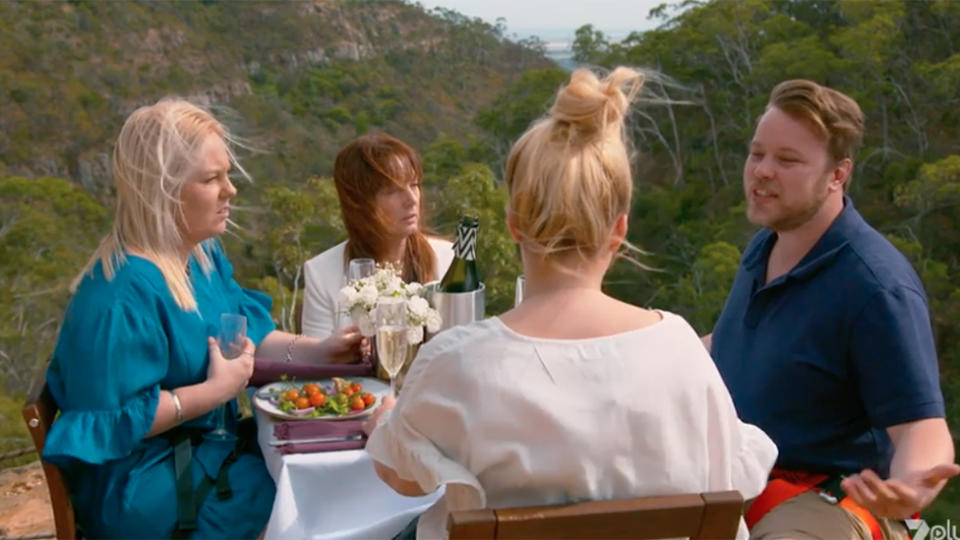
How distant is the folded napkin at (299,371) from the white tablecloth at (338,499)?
0.36 metres

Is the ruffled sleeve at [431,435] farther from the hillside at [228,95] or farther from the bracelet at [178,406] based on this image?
the hillside at [228,95]

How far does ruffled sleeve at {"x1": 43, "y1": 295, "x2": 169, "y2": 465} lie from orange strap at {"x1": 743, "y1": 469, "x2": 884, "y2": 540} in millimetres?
1262

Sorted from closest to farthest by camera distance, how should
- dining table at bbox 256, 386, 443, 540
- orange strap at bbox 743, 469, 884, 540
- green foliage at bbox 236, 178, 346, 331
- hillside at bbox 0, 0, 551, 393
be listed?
1. dining table at bbox 256, 386, 443, 540
2. orange strap at bbox 743, 469, 884, 540
3. green foliage at bbox 236, 178, 346, 331
4. hillside at bbox 0, 0, 551, 393

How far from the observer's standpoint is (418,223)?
299cm

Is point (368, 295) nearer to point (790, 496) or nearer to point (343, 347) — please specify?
point (343, 347)

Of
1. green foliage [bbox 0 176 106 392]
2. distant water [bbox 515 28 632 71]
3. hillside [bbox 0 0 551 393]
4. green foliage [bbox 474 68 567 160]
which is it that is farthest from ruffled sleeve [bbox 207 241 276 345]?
distant water [bbox 515 28 632 71]

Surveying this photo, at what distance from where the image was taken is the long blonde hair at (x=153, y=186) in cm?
207

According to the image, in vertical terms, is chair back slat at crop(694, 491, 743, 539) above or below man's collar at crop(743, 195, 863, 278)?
below

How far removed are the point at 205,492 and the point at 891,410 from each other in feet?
4.56

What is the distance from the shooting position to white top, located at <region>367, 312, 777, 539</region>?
1.32 meters

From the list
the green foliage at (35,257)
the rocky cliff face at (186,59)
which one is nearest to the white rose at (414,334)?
the green foliage at (35,257)

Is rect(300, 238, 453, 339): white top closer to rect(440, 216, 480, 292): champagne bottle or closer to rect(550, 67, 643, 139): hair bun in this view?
rect(440, 216, 480, 292): champagne bottle

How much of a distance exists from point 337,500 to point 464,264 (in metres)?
0.63

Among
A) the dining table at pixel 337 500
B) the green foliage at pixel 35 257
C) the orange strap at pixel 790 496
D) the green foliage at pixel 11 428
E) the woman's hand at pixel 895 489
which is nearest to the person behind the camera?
the woman's hand at pixel 895 489
